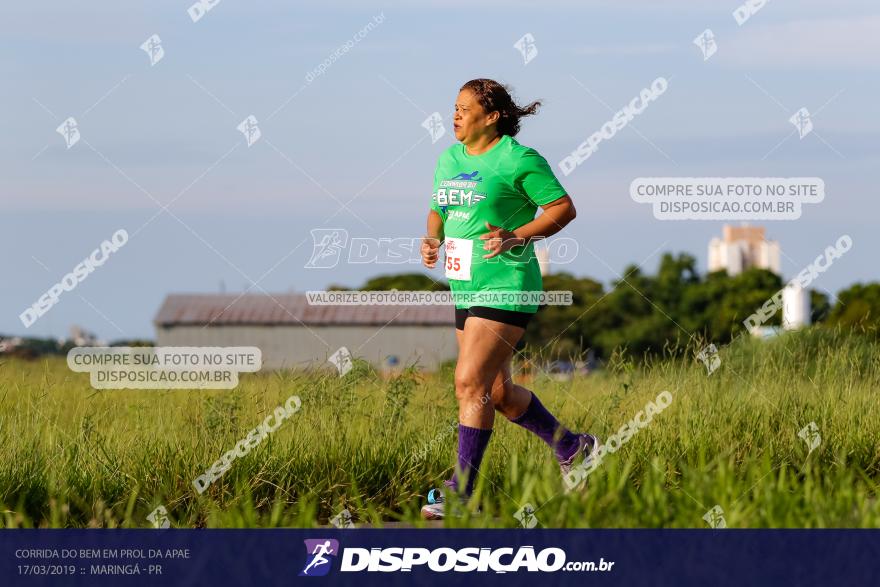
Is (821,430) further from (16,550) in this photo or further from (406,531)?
(16,550)

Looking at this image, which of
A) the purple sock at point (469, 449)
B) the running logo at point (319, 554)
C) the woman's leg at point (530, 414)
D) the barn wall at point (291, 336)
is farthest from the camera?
the barn wall at point (291, 336)

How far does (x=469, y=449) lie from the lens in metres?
5.89

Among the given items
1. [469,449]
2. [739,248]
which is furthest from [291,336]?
[739,248]

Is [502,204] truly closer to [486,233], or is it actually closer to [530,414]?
[486,233]

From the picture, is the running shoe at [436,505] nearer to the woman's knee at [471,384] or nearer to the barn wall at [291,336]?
the woman's knee at [471,384]

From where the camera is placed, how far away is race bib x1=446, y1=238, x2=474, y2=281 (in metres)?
5.78

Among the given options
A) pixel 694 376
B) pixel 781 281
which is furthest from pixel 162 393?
pixel 781 281

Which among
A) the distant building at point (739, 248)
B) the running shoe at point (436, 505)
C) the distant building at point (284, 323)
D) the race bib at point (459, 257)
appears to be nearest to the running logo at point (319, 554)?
the running shoe at point (436, 505)

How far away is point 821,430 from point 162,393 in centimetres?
403

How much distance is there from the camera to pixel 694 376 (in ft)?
24.7

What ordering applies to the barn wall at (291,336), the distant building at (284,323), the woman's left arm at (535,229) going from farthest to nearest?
the distant building at (284,323), the barn wall at (291,336), the woman's left arm at (535,229)

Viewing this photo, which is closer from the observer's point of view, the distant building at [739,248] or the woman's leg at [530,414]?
the woman's leg at [530,414]

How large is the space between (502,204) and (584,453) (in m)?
1.56

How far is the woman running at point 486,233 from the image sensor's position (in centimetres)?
572
